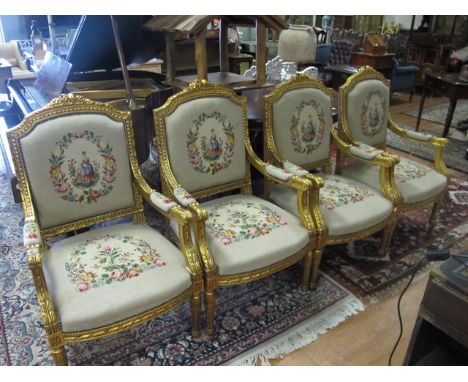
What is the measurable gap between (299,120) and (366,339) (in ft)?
3.69

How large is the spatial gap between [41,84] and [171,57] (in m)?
0.87

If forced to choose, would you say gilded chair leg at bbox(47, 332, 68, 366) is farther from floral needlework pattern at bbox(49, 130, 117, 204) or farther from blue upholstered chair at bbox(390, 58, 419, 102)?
blue upholstered chair at bbox(390, 58, 419, 102)

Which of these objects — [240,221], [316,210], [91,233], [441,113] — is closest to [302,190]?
[316,210]

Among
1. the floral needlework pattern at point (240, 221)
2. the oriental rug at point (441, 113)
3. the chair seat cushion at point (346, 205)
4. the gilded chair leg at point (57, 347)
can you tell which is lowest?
the oriental rug at point (441, 113)

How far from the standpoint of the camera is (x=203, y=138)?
1815 mm

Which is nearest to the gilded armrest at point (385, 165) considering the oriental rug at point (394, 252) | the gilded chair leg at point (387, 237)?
the gilded chair leg at point (387, 237)

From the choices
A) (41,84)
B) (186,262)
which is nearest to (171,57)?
(41,84)

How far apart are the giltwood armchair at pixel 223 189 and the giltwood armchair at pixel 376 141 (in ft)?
2.17

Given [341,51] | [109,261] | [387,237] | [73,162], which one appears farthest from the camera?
[341,51]

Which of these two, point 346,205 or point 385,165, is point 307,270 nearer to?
point 346,205

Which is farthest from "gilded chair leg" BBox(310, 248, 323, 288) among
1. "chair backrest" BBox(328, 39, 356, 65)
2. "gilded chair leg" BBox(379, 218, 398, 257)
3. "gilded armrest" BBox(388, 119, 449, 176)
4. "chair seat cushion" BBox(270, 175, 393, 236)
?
"chair backrest" BBox(328, 39, 356, 65)

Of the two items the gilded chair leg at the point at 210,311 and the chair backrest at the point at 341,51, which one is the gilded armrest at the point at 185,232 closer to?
the gilded chair leg at the point at 210,311

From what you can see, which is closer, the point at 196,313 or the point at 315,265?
the point at 196,313

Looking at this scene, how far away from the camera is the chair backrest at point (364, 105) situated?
226 cm
